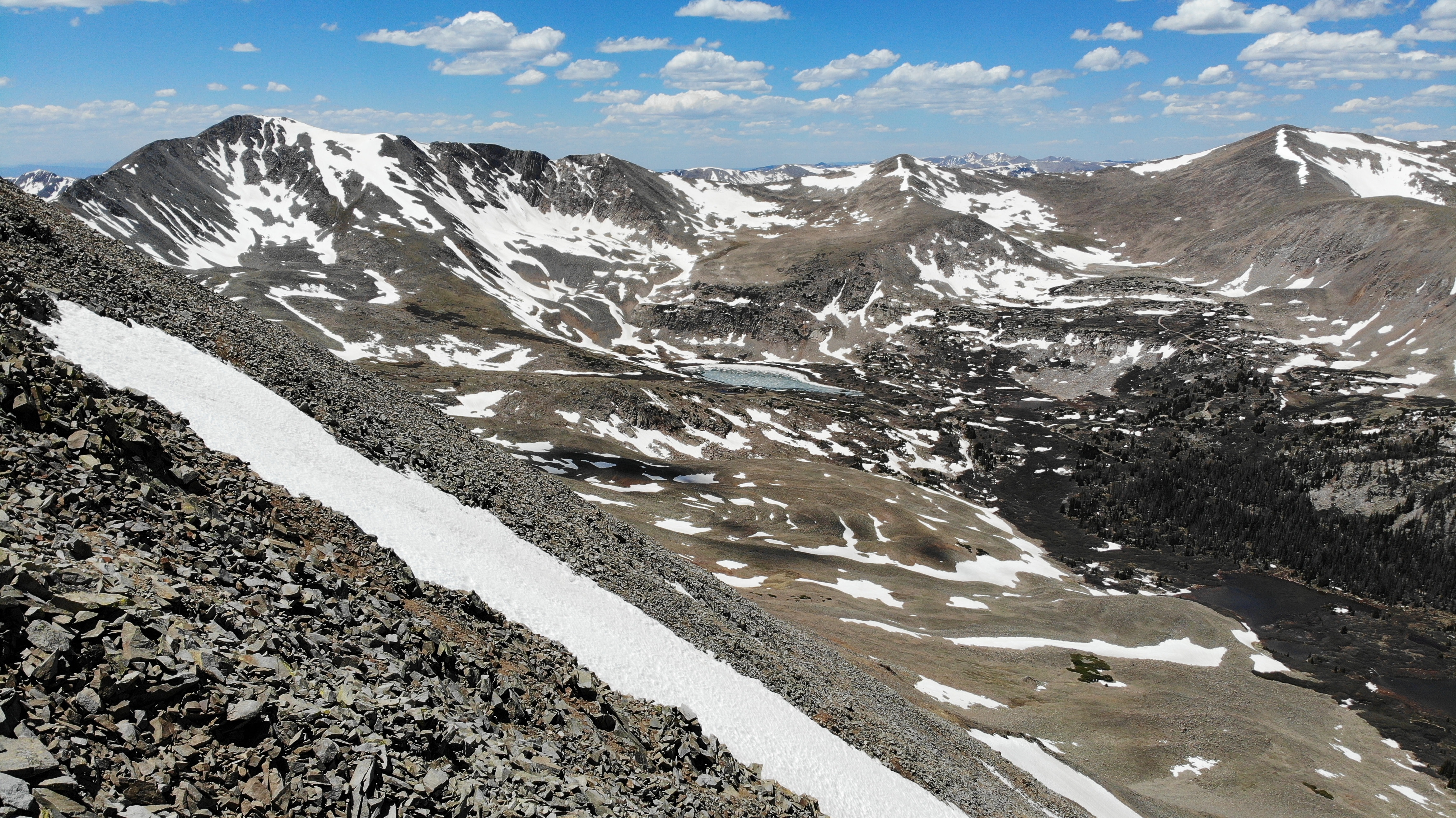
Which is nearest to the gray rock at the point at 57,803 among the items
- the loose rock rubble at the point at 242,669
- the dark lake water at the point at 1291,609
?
the loose rock rubble at the point at 242,669

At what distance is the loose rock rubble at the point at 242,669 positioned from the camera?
384 inches

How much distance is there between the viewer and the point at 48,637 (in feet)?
32.4

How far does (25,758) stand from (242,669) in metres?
3.85

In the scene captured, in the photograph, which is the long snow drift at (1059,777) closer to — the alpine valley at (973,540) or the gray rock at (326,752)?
the alpine valley at (973,540)

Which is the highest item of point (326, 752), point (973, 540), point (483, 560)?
point (326, 752)

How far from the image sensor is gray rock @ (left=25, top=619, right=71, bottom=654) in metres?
9.83

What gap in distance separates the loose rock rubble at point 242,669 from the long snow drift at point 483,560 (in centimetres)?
142

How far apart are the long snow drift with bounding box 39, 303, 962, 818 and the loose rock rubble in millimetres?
1422

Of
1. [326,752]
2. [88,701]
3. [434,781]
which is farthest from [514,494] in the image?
[88,701]

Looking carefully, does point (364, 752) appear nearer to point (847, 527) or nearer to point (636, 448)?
point (847, 527)

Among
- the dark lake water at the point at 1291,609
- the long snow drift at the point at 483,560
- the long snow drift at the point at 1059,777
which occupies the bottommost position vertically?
the dark lake water at the point at 1291,609

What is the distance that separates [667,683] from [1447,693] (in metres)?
127

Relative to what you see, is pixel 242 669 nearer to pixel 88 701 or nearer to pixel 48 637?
pixel 88 701

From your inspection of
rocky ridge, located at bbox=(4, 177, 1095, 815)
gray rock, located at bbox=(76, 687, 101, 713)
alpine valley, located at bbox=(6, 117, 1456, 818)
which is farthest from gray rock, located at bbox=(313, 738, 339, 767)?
rocky ridge, located at bbox=(4, 177, 1095, 815)
